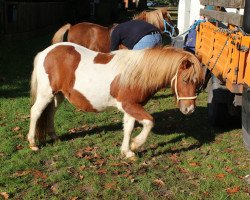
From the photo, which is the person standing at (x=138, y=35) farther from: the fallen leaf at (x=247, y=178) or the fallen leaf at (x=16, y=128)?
the fallen leaf at (x=247, y=178)

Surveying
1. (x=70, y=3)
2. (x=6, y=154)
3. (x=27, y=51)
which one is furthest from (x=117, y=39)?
(x=70, y=3)

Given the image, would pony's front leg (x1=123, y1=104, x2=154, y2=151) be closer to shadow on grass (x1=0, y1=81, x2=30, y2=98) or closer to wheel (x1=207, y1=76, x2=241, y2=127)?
wheel (x1=207, y1=76, x2=241, y2=127)

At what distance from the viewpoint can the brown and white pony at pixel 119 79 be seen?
4980mm

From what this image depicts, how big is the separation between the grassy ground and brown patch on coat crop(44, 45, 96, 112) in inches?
31.3

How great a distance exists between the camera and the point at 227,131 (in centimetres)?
673

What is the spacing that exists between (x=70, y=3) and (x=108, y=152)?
71.1 feet

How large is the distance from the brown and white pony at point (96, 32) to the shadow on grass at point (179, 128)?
83.9 inches

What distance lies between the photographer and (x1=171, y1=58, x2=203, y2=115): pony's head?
16.0ft

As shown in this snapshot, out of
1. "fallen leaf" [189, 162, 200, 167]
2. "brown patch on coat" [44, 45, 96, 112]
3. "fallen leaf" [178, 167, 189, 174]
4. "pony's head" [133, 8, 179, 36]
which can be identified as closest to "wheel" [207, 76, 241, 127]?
"fallen leaf" [189, 162, 200, 167]

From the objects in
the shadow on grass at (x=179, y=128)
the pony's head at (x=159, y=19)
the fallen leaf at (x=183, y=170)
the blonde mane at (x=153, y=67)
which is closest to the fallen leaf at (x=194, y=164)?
the fallen leaf at (x=183, y=170)

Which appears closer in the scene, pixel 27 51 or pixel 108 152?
pixel 108 152

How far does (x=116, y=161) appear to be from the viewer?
5359 millimetres

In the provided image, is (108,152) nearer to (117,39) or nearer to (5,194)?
(5,194)

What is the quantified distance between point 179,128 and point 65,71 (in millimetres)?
2466
